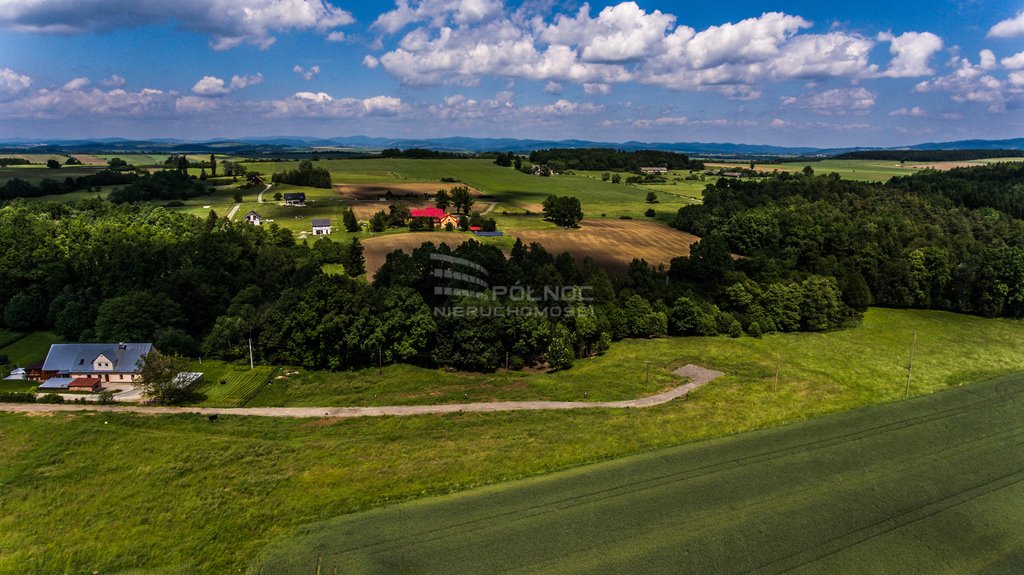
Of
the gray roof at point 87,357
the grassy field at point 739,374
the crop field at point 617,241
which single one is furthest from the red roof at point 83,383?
the crop field at point 617,241

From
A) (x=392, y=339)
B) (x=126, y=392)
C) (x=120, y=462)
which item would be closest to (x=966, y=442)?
(x=392, y=339)

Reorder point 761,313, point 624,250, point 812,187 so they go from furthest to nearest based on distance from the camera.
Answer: point 812,187 < point 624,250 < point 761,313

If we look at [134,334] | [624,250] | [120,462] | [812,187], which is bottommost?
[120,462]

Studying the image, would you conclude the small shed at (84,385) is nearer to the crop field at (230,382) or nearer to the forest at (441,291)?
the forest at (441,291)

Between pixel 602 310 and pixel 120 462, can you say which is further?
pixel 602 310

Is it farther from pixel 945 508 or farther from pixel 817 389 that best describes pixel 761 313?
pixel 945 508

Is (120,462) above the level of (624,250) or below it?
below

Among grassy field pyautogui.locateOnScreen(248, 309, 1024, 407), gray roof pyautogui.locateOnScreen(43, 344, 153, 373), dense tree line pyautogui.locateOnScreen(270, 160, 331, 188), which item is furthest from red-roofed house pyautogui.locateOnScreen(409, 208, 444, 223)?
gray roof pyautogui.locateOnScreen(43, 344, 153, 373)
